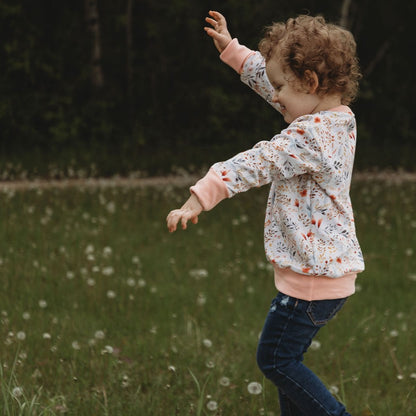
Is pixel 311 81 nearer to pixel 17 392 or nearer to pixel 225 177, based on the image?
pixel 225 177

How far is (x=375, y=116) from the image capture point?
68.0 ft

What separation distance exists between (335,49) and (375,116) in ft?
60.6

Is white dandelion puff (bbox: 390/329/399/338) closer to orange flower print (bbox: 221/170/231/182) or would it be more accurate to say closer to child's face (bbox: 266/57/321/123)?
child's face (bbox: 266/57/321/123)

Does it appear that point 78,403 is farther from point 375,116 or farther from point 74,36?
point 375,116

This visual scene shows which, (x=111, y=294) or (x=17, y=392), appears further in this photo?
(x=111, y=294)

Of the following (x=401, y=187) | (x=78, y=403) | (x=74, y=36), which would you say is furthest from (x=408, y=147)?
(x=78, y=403)

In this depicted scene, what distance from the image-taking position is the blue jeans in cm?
300

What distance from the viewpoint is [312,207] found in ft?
9.64

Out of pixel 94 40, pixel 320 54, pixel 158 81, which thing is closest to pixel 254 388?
pixel 320 54

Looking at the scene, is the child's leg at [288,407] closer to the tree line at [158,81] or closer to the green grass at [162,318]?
the green grass at [162,318]

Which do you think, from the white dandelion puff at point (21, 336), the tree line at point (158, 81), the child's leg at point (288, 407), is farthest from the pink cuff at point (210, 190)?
the tree line at point (158, 81)

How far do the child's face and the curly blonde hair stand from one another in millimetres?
28

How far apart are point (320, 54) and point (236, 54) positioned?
758mm

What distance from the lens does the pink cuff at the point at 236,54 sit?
353cm
